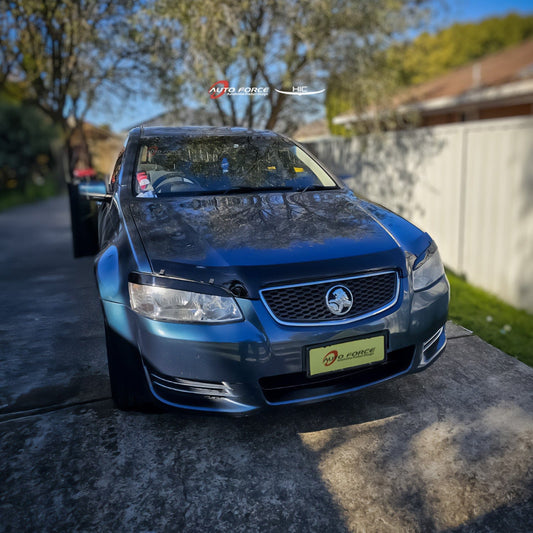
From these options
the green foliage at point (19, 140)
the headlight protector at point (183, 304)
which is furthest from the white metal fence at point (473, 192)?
the green foliage at point (19, 140)

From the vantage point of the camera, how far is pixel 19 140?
53.0 ft

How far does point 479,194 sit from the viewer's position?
18.4 feet

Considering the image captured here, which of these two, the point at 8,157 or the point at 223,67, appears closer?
the point at 223,67

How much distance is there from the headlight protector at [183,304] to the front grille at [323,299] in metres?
0.17

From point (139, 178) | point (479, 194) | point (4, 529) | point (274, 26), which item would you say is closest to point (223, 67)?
point (274, 26)

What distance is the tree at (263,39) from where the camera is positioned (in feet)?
21.8

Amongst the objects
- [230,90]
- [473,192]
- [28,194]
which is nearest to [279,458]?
[473,192]

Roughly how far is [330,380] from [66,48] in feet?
31.2

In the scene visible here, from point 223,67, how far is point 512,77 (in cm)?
695

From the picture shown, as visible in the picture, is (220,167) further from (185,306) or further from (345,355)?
(345,355)

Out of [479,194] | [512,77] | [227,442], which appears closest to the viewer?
[227,442]

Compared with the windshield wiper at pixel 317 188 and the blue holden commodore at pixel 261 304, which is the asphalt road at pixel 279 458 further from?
the windshield wiper at pixel 317 188

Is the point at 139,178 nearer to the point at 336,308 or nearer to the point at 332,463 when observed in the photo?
the point at 336,308

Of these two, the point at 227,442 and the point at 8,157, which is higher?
the point at 8,157
